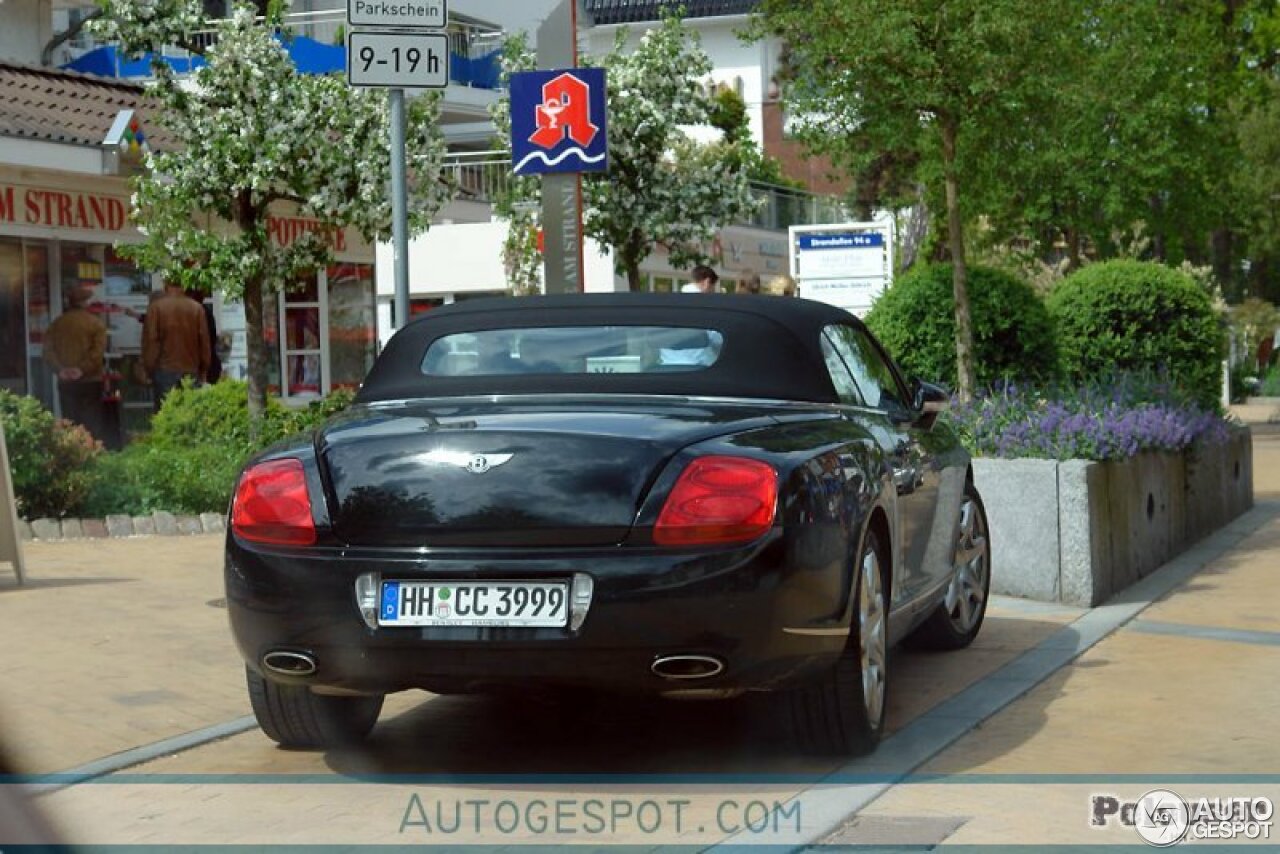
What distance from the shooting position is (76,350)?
20656 mm

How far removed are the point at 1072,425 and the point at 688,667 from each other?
18.5 feet

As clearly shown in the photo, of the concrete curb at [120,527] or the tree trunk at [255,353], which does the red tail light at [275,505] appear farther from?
the tree trunk at [255,353]

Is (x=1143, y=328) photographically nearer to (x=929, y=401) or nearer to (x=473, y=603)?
(x=929, y=401)

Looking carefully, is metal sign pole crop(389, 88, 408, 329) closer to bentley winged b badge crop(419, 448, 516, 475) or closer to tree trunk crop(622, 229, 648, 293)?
bentley winged b badge crop(419, 448, 516, 475)

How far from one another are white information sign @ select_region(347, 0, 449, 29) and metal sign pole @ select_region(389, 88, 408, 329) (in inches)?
12.6

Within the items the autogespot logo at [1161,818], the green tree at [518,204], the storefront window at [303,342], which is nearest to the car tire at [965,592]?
the autogespot logo at [1161,818]

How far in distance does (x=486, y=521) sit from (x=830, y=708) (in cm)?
124

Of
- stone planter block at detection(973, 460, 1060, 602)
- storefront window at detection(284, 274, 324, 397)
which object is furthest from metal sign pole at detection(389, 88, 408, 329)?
storefront window at detection(284, 274, 324, 397)

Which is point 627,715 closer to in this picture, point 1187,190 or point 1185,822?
point 1185,822

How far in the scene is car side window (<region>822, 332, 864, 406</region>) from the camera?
24.9 feet

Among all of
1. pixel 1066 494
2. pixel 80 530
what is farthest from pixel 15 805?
pixel 80 530

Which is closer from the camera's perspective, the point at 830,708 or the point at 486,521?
the point at 486,521

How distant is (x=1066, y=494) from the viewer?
10.7 meters

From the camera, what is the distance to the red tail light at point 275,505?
6352 mm
